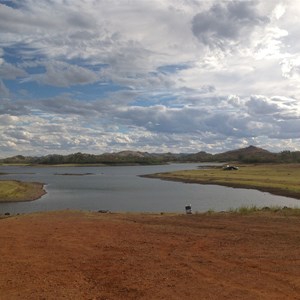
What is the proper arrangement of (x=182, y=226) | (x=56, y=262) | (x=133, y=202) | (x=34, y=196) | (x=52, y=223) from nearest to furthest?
(x=56, y=262) < (x=182, y=226) < (x=52, y=223) < (x=133, y=202) < (x=34, y=196)

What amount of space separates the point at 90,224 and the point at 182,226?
5085 millimetres

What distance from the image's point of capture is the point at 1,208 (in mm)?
47594

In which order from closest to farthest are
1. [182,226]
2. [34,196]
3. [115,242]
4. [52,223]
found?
[115,242] → [182,226] → [52,223] → [34,196]

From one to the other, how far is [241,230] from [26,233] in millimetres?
10330

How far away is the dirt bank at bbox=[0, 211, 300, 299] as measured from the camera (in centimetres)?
1162

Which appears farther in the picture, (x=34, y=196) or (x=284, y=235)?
(x=34, y=196)

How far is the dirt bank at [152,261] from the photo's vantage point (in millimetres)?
11625

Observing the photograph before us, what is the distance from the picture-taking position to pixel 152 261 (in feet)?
48.1

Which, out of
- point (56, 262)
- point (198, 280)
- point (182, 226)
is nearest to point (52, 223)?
point (182, 226)

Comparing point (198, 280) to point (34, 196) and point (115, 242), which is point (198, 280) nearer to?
point (115, 242)

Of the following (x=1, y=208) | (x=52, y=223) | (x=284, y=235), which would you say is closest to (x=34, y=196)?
(x=1, y=208)

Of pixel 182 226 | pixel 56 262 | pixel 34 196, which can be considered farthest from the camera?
pixel 34 196

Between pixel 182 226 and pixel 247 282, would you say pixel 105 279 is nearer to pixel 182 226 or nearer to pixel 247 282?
pixel 247 282

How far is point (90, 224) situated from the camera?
926 inches
